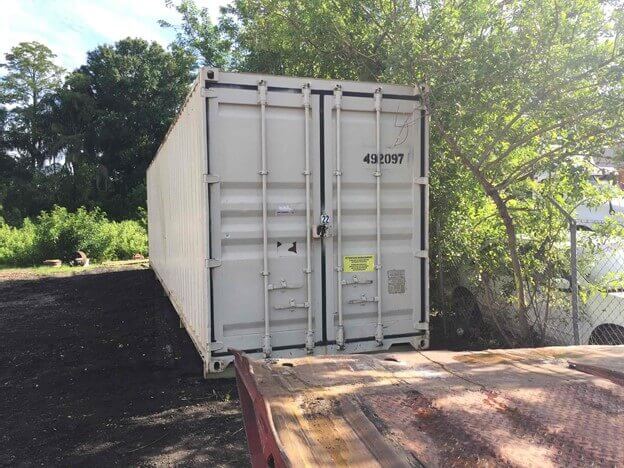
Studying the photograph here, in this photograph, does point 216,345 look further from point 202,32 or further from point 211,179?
point 202,32

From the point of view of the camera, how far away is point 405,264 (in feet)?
16.7

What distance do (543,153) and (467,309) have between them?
7.70ft

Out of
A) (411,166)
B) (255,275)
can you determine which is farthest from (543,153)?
(255,275)

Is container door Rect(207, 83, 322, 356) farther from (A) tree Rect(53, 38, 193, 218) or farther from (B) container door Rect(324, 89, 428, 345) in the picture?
(A) tree Rect(53, 38, 193, 218)

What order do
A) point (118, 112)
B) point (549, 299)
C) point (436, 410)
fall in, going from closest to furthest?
point (436, 410), point (549, 299), point (118, 112)

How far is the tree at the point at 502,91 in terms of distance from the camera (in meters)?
4.34

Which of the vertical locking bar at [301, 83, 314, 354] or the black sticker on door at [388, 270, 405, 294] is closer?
the vertical locking bar at [301, 83, 314, 354]

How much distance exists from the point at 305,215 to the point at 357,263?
71 centimetres

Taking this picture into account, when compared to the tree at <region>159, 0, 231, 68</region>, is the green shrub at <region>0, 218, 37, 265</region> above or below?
below

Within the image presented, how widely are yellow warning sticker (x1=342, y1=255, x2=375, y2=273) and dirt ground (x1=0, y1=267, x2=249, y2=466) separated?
175 cm

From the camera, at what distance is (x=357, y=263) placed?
16.0 feet

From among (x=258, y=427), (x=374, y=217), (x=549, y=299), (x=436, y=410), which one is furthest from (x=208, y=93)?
(x=549, y=299)

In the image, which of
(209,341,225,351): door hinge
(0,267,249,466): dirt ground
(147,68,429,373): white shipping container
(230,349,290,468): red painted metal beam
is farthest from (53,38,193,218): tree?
(230,349,290,468): red painted metal beam

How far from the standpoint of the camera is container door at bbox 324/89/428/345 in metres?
4.79
